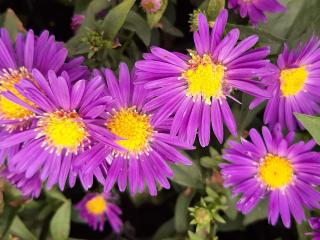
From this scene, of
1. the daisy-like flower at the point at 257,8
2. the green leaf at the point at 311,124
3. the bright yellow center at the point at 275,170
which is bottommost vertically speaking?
the bright yellow center at the point at 275,170

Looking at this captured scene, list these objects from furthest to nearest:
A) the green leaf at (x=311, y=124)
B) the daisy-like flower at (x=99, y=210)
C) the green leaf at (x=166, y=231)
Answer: the daisy-like flower at (x=99, y=210)
the green leaf at (x=166, y=231)
the green leaf at (x=311, y=124)

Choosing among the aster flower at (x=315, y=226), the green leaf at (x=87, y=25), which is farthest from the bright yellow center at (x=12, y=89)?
the aster flower at (x=315, y=226)

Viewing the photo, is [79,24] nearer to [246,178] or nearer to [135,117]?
[135,117]

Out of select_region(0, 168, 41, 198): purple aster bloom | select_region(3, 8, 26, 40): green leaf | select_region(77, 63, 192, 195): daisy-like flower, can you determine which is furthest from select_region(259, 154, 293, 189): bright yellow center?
select_region(3, 8, 26, 40): green leaf

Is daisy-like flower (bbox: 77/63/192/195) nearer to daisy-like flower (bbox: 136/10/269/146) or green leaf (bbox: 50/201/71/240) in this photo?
daisy-like flower (bbox: 136/10/269/146)

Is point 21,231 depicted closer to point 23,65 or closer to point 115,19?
point 23,65

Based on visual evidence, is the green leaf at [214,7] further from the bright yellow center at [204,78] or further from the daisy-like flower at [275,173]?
the daisy-like flower at [275,173]
